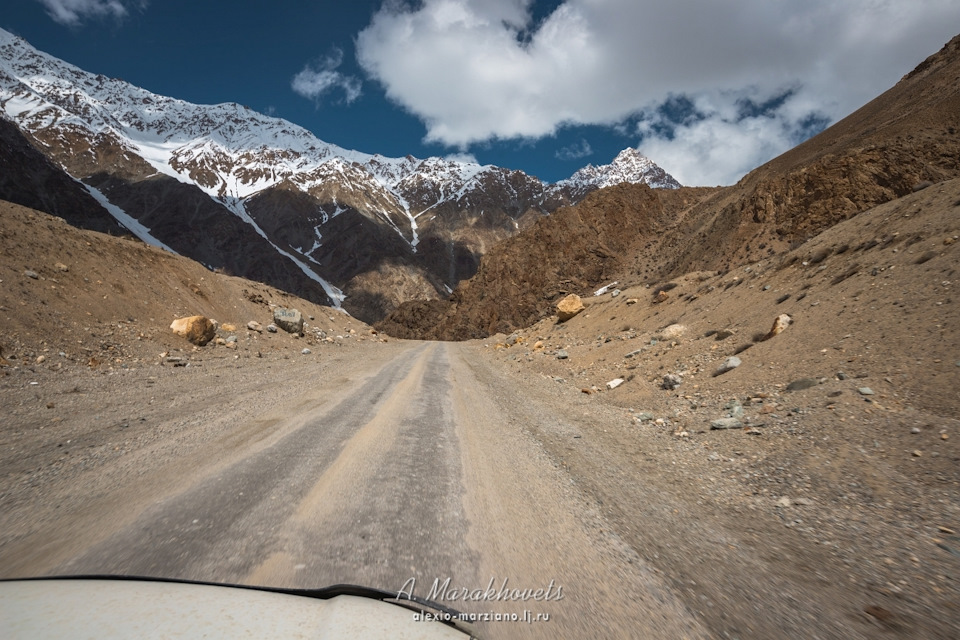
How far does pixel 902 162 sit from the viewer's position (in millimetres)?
18172

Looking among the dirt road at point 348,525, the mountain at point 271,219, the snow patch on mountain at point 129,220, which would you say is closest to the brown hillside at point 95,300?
the dirt road at point 348,525

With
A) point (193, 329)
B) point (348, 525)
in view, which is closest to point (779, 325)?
point (348, 525)

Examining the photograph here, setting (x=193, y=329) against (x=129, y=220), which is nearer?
(x=193, y=329)

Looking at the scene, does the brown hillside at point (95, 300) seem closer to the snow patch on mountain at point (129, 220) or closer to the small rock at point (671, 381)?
the small rock at point (671, 381)

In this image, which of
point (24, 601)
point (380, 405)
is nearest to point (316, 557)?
point (24, 601)

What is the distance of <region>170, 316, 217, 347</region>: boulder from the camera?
12023mm

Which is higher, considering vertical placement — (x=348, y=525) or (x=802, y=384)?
(x=802, y=384)

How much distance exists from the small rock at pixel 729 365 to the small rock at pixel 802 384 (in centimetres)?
144

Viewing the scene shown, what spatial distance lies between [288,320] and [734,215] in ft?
99.0

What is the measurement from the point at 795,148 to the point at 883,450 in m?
38.9

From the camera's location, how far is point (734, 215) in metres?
26.7

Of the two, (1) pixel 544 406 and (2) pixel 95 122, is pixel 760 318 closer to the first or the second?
(1) pixel 544 406

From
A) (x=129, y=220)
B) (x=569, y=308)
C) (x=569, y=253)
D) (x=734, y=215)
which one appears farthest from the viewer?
(x=129, y=220)

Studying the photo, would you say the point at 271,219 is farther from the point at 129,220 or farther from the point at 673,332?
the point at 673,332
